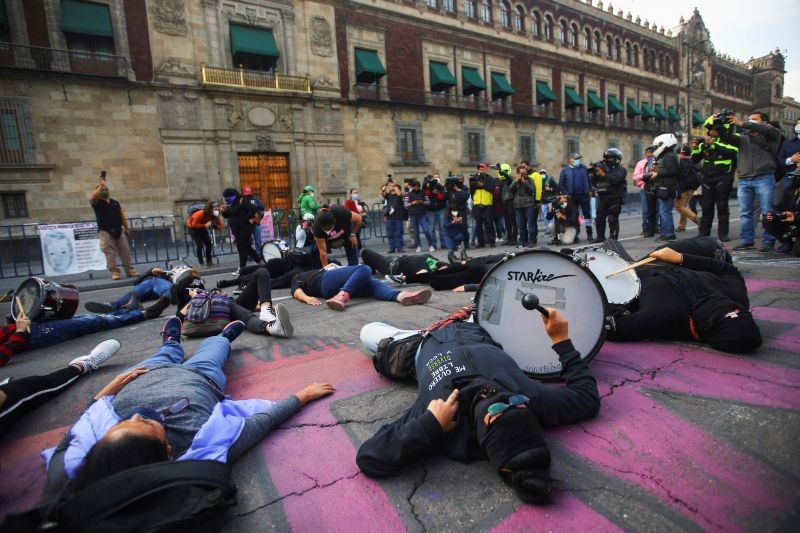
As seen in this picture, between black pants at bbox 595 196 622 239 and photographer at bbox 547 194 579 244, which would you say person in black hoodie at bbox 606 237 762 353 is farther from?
photographer at bbox 547 194 579 244

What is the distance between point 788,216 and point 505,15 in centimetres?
2863

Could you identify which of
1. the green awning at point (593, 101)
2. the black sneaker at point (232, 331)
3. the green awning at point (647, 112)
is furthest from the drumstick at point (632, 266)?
the green awning at point (647, 112)

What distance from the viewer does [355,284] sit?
5.97 m

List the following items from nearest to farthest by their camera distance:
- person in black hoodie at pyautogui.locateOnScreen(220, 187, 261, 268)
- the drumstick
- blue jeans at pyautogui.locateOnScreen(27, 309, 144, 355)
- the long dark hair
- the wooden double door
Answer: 1. the long dark hair
2. the drumstick
3. blue jeans at pyautogui.locateOnScreen(27, 309, 144, 355)
4. person in black hoodie at pyautogui.locateOnScreen(220, 187, 261, 268)
5. the wooden double door

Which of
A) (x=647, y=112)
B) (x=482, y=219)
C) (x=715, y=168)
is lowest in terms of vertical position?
(x=482, y=219)

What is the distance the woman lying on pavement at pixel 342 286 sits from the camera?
585 cm

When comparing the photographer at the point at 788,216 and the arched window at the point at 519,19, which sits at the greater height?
the arched window at the point at 519,19

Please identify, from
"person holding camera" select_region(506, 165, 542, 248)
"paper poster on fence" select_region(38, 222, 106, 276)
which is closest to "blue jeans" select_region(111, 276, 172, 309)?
"paper poster on fence" select_region(38, 222, 106, 276)

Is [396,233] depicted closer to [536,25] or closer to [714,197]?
[714,197]

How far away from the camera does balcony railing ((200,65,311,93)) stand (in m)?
18.5

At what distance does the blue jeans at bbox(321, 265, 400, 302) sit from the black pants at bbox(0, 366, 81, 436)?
123 inches

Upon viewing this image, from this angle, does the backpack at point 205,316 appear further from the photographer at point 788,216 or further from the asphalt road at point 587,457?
the photographer at point 788,216

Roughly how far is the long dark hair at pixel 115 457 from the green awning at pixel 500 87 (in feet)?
98.5

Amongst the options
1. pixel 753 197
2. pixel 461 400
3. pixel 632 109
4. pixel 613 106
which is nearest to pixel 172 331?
pixel 461 400
